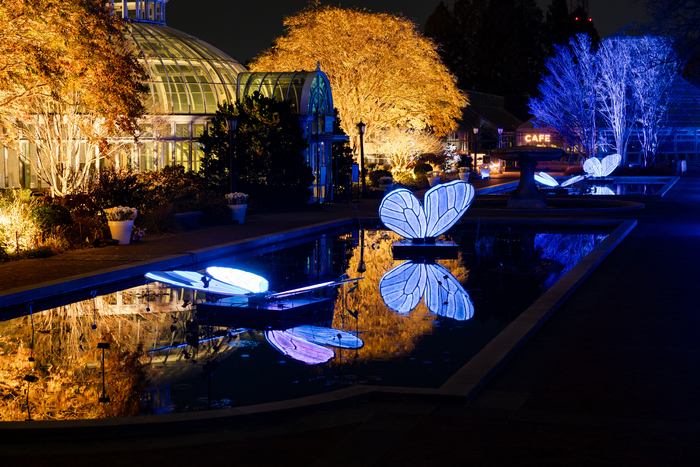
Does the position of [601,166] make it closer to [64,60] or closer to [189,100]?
[189,100]

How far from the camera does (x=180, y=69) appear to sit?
33.2 m

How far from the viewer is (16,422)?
18.5ft

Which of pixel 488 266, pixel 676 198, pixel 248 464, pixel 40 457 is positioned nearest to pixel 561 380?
pixel 248 464

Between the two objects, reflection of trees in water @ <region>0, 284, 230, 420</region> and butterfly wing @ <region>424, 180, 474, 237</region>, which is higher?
butterfly wing @ <region>424, 180, 474, 237</region>

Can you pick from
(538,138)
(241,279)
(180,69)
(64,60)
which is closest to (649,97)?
(538,138)

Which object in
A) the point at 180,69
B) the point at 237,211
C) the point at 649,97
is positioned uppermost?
the point at 649,97

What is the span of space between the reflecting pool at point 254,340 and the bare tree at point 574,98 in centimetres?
4678

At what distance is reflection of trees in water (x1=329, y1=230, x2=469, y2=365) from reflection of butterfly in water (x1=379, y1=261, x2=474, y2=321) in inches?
5.0

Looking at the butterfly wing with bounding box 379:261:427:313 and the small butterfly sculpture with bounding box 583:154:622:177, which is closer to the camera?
the butterfly wing with bounding box 379:261:427:313

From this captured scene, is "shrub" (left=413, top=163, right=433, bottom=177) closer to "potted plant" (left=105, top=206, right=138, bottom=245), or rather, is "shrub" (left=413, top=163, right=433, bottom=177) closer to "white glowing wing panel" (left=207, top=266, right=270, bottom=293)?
"potted plant" (left=105, top=206, right=138, bottom=245)

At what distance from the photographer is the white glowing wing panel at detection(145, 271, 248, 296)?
1009cm

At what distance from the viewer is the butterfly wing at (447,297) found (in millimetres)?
10188

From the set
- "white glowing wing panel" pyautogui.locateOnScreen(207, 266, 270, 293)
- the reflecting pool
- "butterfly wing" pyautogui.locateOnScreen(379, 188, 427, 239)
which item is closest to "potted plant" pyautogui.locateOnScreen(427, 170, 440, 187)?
"butterfly wing" pyautogui.locateOnScreen(379, 188, 427, 239)

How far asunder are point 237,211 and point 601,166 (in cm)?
3254
